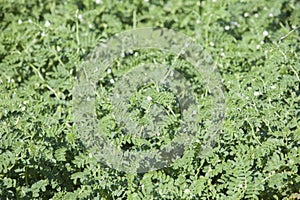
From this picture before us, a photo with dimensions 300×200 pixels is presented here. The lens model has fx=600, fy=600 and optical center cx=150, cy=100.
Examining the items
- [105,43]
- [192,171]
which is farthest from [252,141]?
[105,43]

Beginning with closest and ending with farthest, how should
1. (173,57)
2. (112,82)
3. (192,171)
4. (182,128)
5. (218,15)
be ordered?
(192,171), (182,128), (112,82), (173,57), (218,15)

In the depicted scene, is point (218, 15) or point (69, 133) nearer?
point (69, 133)

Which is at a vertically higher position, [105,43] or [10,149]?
[105,43]

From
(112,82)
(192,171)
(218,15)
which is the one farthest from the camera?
(218,15)

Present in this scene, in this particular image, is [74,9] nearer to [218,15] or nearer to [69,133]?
[218,15]

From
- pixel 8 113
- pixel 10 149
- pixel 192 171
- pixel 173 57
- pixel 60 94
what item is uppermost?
pixel 173 57

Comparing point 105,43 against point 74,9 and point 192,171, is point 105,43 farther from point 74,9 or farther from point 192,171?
point 192,171
